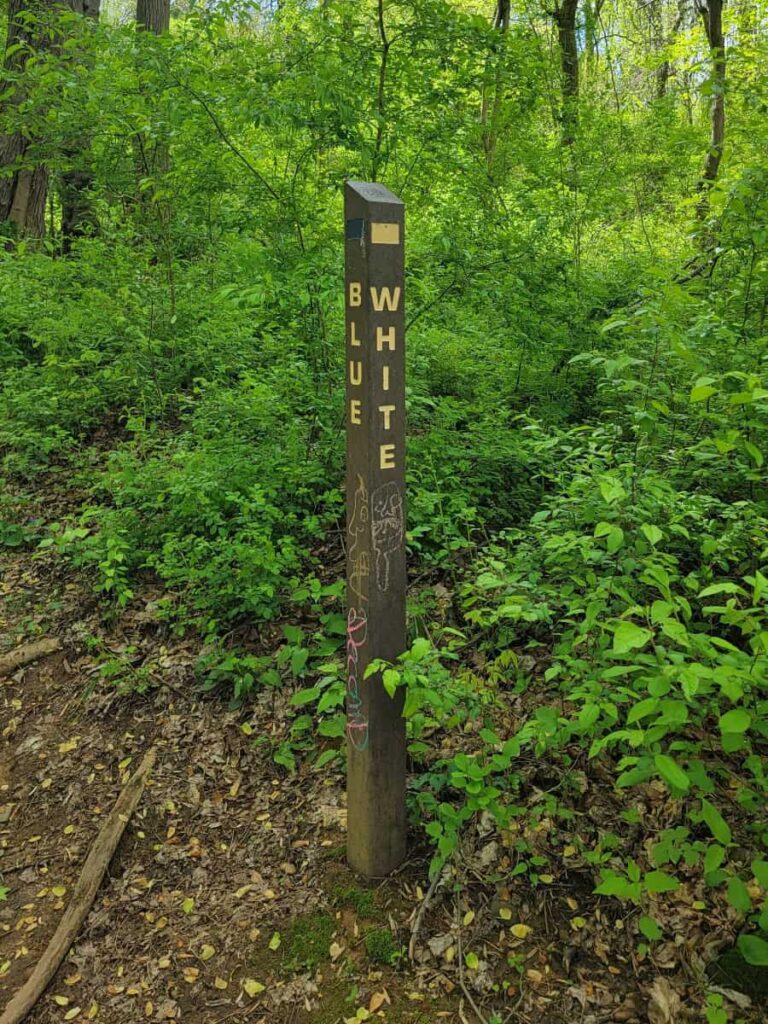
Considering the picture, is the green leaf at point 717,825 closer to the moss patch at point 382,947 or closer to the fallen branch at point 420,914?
the fallen branch at point 420,914

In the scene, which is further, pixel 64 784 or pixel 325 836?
pixel 64 784

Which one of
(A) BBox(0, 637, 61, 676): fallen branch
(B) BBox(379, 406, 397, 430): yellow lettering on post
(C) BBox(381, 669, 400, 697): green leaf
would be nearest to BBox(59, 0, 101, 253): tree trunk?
(A) BBox(0, 637, 61, 676): fallen branch

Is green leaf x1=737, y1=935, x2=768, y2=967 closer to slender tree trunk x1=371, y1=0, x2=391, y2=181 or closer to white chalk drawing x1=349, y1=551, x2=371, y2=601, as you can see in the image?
white chalk drawing x1=349, y1=551, x2=371, y2=601

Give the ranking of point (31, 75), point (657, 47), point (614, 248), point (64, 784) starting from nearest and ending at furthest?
point (64, 784) < point (31, 75) < point (614, 248) < point (657, 47)

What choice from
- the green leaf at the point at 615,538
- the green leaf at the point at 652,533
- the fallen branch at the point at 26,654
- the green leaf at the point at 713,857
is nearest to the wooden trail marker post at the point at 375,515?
the green leaf at the point at 615,538

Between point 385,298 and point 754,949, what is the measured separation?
2.51 meters

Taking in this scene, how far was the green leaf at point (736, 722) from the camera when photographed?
6.10ft

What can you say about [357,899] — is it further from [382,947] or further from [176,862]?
[176,862]

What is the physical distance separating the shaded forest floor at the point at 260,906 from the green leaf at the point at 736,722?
1.21 metres

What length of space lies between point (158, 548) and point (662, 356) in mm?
3676

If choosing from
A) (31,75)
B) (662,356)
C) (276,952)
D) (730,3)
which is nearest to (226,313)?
(31,75)

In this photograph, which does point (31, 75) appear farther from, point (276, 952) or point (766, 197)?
point (276, 952)

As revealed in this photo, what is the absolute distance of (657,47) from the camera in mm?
16531

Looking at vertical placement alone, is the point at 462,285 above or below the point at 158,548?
above
